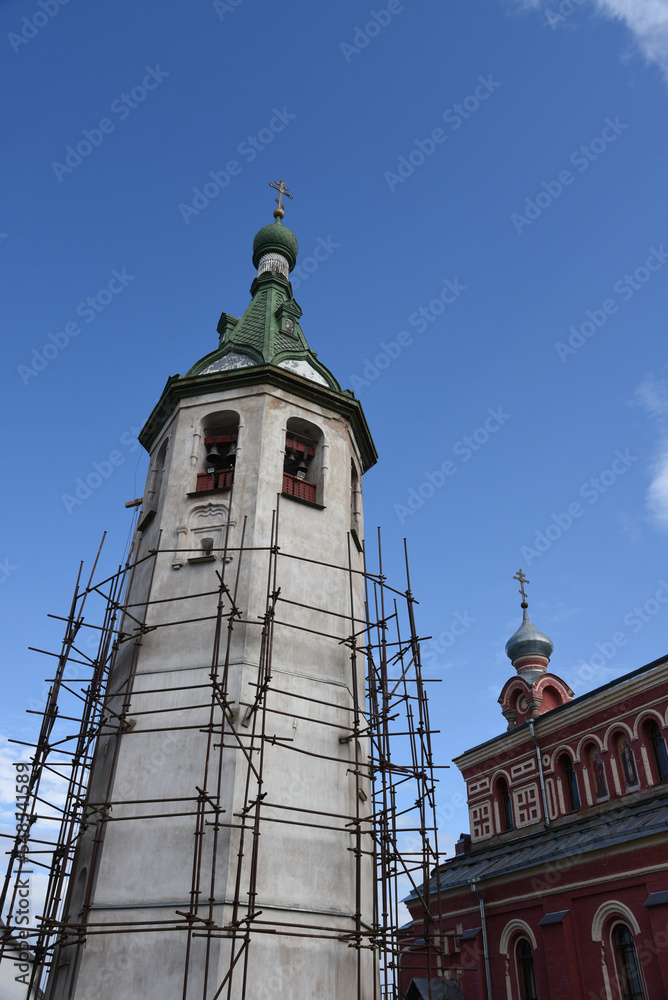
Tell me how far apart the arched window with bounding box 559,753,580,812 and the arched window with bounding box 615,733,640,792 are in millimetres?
1801

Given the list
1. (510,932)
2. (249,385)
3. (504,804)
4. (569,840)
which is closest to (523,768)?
(504,804)

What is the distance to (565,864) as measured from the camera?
19.2 meters

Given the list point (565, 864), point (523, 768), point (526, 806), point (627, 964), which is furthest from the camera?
point (523, 768)

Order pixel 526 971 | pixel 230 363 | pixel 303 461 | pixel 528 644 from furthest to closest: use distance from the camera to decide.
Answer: pixel 528 644 < pixel 526 971 < pixel 230 363 < pixel 303 461

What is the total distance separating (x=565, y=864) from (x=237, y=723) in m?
10.9

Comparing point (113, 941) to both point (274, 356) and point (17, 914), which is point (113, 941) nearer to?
point (17, 914)

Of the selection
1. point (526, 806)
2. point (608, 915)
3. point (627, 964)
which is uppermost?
point (526, 806)

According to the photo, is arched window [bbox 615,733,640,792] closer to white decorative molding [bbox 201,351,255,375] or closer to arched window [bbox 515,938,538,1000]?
arched window [bbox 515,938,538,1000]

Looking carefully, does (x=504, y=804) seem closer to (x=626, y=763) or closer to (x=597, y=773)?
(x=597, y=773)

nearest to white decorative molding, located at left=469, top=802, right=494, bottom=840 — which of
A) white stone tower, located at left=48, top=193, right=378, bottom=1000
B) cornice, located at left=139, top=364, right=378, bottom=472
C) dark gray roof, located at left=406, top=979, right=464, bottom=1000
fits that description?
dark gray roof, located at left=406, top=979, right=464, bottom=1000

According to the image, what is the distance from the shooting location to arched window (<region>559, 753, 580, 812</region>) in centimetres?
2336

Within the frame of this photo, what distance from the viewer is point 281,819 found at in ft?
38.8

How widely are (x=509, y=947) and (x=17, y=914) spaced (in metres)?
12.9

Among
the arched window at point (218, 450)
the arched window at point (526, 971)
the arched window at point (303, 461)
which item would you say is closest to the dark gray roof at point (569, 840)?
the arched window at point (526, 971)
